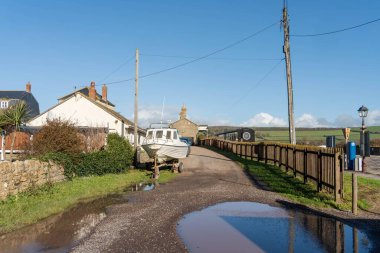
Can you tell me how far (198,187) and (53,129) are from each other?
797 cm

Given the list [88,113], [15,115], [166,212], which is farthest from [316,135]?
[166,212]

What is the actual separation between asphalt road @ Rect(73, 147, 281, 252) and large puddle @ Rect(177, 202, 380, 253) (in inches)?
22.4

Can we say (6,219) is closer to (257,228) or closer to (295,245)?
(257,228)

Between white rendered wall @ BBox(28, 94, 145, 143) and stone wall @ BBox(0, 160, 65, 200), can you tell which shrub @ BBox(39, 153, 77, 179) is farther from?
white rendered wall @ BBox(28, 94, 145, 143)

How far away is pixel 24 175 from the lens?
1454 centimetres

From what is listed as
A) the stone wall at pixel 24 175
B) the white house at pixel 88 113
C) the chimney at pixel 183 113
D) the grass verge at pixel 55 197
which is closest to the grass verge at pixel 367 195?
the grass verge at pixel 55 197

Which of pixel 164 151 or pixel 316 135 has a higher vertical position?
pixel 316 135

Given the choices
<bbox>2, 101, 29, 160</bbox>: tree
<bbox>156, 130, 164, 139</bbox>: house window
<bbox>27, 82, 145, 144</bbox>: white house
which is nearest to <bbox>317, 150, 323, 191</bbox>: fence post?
<bbox>156, 130, 164, 139</bbox>: house window

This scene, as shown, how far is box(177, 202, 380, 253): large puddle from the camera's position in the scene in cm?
806

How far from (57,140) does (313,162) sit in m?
12.1

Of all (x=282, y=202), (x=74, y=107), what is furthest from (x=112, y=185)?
(x=74, y=107)

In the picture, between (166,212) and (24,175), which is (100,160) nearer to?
(24,175)

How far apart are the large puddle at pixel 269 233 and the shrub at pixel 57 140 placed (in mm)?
9946

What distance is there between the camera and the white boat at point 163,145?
2366cm
